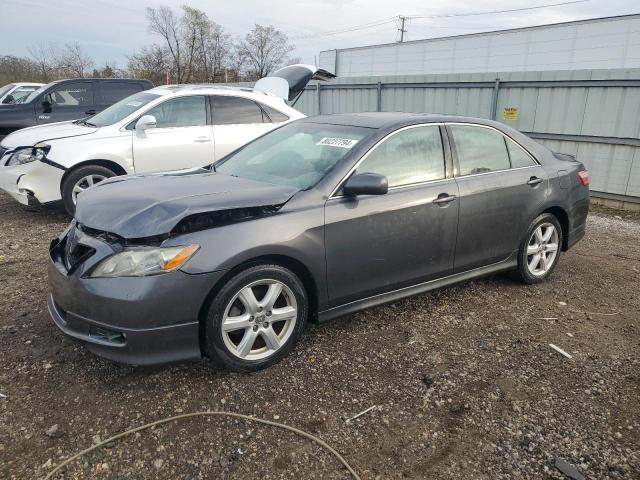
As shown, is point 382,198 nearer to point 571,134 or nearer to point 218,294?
point 218,294

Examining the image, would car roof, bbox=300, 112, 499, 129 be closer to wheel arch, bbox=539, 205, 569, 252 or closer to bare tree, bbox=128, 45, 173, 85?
wheel arch, bbox=539, 205, 569, 252

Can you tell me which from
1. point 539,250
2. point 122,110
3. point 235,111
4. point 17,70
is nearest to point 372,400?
point 539,250

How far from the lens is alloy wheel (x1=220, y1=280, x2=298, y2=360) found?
2.91 metres

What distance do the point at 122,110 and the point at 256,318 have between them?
5274mm

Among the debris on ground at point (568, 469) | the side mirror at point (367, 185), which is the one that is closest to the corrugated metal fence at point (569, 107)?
the side mirror at point (367, 185)

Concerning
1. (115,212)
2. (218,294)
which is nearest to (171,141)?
(115,212)

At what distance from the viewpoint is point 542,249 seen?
15.1 feet

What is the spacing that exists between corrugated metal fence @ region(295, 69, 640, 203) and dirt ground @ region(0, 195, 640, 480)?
5030 mm

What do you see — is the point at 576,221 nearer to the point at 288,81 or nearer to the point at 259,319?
the point at 259,319

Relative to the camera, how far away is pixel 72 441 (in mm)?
2473

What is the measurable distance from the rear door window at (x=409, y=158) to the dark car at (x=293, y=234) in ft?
0.04

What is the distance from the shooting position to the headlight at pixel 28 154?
20.4 ft

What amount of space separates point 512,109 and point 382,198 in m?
6.88

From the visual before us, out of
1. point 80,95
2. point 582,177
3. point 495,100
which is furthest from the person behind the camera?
point 80,95
